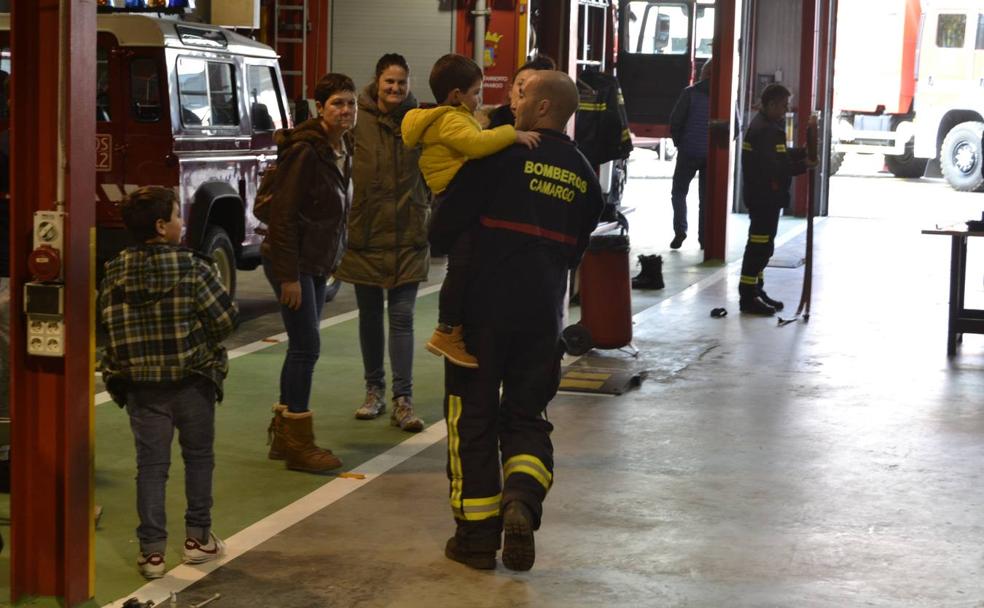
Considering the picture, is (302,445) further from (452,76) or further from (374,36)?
(374,36)

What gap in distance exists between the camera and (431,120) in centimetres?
548

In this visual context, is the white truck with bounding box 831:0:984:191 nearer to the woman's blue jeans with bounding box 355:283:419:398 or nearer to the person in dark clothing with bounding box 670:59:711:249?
the person in dark clothing with bounding box 670:59:711:249

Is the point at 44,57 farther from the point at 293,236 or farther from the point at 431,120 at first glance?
the point at 293,236

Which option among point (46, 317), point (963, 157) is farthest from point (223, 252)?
point (963, 157)

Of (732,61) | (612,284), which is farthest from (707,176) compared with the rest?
(612,284)

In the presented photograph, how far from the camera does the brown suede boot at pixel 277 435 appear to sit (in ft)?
22.5

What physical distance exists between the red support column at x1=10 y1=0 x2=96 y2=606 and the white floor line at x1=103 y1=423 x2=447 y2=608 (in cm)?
39

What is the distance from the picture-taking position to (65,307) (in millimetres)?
4566

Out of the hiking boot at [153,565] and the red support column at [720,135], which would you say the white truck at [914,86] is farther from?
the hiking boot at [153,565]

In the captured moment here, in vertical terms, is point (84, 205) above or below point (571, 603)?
above

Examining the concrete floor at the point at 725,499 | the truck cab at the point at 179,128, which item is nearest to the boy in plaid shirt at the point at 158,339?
the concrete floor at the point at 725,499

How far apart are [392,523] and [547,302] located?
1252 millimetres

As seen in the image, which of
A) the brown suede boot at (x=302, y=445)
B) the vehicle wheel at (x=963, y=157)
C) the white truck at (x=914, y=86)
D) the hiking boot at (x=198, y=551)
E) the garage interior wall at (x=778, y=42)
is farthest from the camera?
the white truck at (x=914, y=86)

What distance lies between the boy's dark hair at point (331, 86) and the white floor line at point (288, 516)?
171 cm
